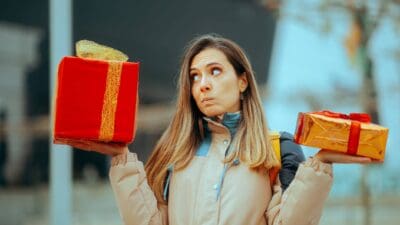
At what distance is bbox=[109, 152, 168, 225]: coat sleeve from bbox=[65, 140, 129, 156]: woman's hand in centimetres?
2

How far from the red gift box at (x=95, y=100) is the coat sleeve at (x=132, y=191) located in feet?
0.30

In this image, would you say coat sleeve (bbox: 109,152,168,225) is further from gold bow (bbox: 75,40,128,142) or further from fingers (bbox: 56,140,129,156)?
gold bow (bbox: 75,40,128,142)

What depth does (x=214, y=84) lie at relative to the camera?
282 centimetres

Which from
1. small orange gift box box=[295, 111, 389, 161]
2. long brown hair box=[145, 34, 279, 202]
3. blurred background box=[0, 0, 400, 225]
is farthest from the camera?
blurred background box=[0, 0, 400, 225]

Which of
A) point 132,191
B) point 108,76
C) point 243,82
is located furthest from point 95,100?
point 243,82

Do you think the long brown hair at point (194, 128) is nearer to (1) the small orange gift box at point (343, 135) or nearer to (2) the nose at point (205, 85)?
(2) the nose at point (205, 85)

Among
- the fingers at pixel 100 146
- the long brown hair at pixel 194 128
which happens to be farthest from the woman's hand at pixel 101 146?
the long brown hair at pixel 194 128

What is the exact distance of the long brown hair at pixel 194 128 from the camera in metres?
2.75

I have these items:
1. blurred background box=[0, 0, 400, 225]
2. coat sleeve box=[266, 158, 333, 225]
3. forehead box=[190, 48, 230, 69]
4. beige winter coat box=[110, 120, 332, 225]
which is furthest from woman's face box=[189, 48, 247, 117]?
blurred background box=[0, 0, 400, 225]

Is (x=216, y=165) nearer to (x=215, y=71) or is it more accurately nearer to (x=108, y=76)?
(x=215, y=71)

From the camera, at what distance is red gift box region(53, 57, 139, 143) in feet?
8.23

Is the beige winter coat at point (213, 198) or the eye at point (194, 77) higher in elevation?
the eye at point (194, 77)

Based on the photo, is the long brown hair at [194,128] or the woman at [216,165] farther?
the long brown hair at [194,128]

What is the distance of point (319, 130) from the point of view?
246 centimetres
